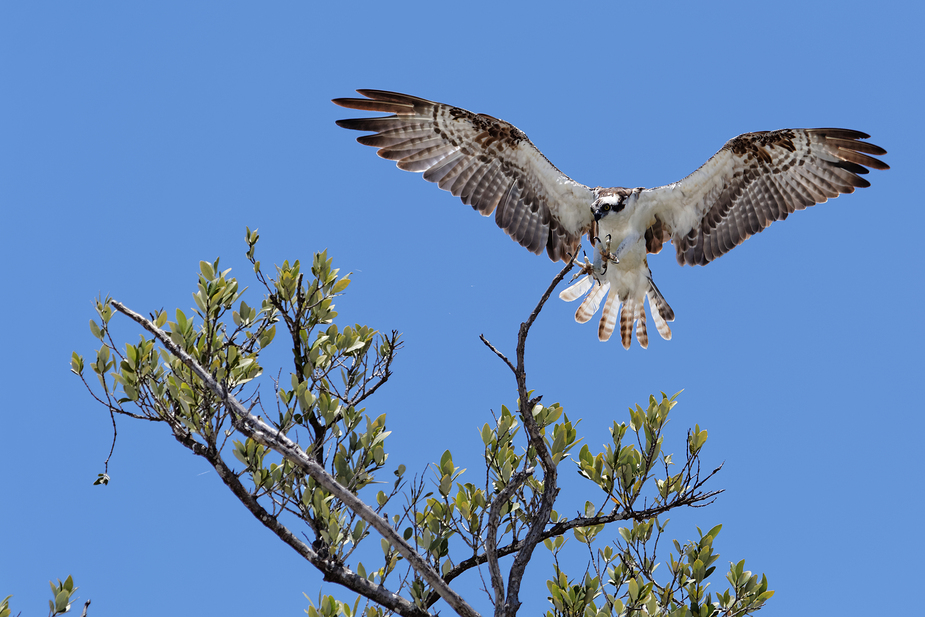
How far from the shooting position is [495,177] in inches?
296

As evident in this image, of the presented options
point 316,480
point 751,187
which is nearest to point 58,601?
point 316,480

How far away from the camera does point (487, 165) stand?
748 centimetres

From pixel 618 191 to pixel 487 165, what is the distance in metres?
1.37

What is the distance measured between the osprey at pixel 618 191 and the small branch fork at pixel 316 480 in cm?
369

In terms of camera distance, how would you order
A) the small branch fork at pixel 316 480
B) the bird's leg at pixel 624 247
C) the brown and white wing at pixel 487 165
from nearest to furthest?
the small branch fork at pixel 316 480 < the bird's leg at pixel 624 247 < the brown and white wing at pixel 487 165

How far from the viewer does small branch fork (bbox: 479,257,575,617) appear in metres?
4.07

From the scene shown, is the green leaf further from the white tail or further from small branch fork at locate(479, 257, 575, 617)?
the white tail

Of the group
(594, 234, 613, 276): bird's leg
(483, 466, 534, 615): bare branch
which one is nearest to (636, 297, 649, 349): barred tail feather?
(594, 234, 613, 276): bird's leg

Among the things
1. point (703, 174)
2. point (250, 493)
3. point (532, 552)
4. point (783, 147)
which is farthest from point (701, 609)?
point (783, 147)

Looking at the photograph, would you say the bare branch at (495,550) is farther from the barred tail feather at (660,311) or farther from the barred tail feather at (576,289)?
the barred tail feather at (660,311)

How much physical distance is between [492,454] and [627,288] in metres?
3.43

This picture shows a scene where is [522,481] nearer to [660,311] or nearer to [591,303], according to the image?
[591,303]

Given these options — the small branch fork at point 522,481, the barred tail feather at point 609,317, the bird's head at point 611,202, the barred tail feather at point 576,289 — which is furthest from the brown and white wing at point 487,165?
the small branch fork at point 522,481

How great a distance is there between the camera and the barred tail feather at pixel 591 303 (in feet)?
24.2
